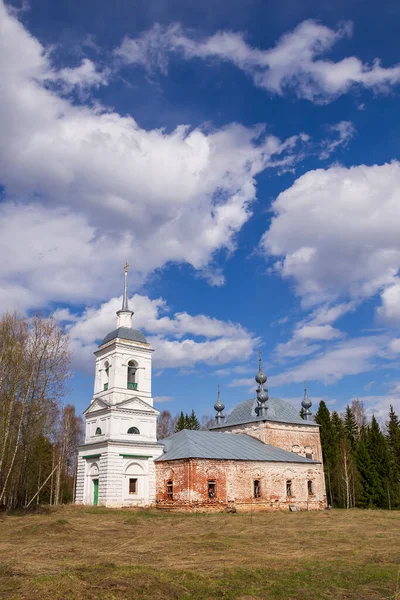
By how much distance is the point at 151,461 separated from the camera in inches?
1131

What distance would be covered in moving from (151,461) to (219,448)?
13.3 ft

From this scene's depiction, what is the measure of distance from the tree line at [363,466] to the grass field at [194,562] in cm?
2004

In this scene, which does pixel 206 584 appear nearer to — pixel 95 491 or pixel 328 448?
pixel 95 491

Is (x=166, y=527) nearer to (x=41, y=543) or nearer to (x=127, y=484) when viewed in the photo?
(x=41, y=543)

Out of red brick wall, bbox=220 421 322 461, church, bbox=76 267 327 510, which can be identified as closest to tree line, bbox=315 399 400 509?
red brick wall, bbox=220 421 322 461

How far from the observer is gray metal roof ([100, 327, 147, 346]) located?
3006 centimetres

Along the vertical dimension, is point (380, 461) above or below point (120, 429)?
below

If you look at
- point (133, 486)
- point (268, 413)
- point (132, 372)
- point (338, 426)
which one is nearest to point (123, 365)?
point (132, 372)

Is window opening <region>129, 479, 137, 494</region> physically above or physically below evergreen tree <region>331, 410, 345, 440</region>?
below

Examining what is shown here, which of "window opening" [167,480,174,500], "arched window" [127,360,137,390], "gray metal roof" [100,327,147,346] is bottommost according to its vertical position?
"window opening" [167,480,174,500]

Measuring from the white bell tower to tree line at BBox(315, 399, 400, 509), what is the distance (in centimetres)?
1756

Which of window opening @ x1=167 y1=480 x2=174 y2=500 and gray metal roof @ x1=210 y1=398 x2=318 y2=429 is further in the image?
gray metal roof @ x1=210 y1=398 x2=318 y2=429

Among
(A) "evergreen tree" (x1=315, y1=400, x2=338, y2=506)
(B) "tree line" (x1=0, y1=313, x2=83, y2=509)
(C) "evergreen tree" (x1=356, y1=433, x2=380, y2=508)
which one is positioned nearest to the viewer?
(B) "tree line" (x1=0, y1=313, x2=83, y2=509)

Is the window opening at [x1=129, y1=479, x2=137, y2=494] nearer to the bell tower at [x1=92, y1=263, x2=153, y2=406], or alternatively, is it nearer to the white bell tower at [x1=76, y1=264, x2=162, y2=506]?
the white bell tower at [x1=76, y1=264, x2=162, y2=506]
